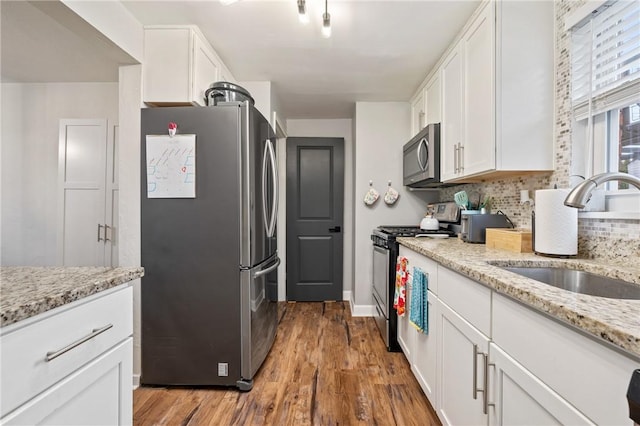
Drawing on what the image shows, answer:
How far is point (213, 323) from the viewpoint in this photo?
1830 millimetres

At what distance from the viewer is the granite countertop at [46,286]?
0.59 metres

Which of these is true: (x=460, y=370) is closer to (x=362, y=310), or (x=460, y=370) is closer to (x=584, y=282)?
(x=584, y=282)

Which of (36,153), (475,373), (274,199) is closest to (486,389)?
(475,373)

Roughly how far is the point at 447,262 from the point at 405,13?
155 centimetres

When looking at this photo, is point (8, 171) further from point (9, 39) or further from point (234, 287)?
point (234, 287)

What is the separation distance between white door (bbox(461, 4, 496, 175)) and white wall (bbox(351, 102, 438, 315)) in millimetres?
1279

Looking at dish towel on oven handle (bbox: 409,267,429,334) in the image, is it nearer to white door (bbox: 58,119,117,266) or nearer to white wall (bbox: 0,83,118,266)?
white door (bbox: 58,119,117,266)

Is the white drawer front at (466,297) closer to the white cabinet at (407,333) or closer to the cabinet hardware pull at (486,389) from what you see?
the cabinet hardware pull at (486,389)

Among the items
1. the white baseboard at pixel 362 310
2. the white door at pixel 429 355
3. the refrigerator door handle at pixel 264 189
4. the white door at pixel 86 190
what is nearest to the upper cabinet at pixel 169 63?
the refrigerator door handle at pixel 264 189

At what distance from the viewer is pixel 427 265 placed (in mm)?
1648

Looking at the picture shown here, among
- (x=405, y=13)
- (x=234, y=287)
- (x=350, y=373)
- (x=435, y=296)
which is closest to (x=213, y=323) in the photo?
(x=234, y=287)

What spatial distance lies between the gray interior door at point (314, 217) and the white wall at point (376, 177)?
0.57 meters

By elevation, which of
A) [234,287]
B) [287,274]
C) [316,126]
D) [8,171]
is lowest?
[287,274]

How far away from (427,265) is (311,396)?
1074mm
